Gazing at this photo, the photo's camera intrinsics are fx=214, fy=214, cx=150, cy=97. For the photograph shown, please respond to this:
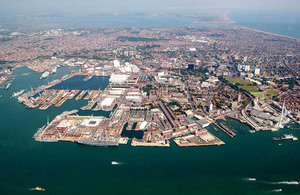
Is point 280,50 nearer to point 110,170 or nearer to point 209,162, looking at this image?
point 209,162

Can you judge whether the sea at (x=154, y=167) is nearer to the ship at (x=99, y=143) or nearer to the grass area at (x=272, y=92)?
the ship at (x=99, y=143)

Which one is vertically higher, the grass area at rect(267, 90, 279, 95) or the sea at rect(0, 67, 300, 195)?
the grass area at rect(267, 90, 279, 95)

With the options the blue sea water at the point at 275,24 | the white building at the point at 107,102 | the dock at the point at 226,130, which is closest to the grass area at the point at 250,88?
the dock at the point at 226,130

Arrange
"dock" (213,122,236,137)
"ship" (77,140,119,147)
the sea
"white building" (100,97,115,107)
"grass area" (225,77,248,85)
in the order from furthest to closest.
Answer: "grass area" (225,77,248,85) < "white building" (100,97,115,107) < "dock" (213,122,236,137) < "ship" (77,140,119,147) < the sea

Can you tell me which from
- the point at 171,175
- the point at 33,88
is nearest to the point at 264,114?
the point at 171,175

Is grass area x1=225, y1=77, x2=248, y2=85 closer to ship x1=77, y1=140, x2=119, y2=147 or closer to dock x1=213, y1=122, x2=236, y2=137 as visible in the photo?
dock x1=213, y1=122, x2=236, y2=137

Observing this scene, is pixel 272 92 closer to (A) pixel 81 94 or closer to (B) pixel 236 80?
(B) pixel 236 80

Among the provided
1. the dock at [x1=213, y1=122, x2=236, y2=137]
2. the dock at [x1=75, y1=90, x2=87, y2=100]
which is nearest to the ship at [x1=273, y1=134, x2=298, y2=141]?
the dock at [x1=213, y1=122, x2=236, y2=137]

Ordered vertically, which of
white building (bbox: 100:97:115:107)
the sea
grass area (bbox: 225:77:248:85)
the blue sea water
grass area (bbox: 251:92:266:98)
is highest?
the blue sea water

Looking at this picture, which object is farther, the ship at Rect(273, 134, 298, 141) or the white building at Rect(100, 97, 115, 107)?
the white building at Rect(100, 97, 115, 107)
